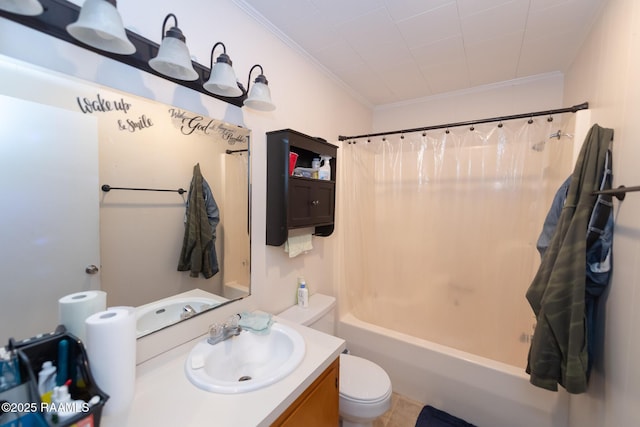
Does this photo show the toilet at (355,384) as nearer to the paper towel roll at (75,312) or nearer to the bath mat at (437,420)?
the bath mat at (437,420)

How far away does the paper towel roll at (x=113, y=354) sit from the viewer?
0.66 meters

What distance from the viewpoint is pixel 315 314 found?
1610 mm

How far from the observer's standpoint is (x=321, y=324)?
1.68 metres

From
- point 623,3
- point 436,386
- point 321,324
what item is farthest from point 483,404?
point 623,3

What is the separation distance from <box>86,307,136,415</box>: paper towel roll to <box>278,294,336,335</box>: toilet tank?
868 millimetres

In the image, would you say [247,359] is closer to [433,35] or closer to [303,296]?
[303,296]

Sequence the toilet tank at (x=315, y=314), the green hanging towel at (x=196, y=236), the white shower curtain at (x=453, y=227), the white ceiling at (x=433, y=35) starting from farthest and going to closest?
the white shower curtain at (x=453, y=227)
the toilet tank at (x=315, y=314)
the white ceiling at (x=433, y=35)
the green hanging towel at (x=196, y=236)

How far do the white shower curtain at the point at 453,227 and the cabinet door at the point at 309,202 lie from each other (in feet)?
1.47

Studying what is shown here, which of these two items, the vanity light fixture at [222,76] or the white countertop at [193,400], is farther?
the vanity light fixture at [222,76]

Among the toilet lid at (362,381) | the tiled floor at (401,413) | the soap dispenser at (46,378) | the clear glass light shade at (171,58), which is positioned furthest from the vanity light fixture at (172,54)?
the tiled floor at (401,413)

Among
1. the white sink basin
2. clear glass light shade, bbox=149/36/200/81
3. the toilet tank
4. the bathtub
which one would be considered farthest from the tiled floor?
clear glass light shade, bbox=149/36/200/81

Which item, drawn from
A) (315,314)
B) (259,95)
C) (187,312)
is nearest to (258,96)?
(259,95)

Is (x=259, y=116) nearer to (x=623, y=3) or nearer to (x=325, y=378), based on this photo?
(x=325, y=378)

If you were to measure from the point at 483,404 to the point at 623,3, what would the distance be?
2.13 metres
